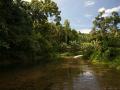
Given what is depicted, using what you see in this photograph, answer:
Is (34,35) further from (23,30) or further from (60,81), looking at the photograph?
(60,81)

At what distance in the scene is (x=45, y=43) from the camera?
172 ft

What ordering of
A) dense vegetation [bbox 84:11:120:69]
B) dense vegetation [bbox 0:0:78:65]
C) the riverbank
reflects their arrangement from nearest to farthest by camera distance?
1. dense vegetation [bbox 0:0:78:65]
2. the riverbank
3. dense vegetation [bbox 84:11:120:69]

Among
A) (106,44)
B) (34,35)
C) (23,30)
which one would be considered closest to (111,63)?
(106,44)

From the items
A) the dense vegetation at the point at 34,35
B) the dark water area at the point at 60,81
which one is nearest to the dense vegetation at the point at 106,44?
the dense vegetation at the point at 34,35

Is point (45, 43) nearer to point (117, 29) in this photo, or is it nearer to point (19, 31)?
point (19, 31)

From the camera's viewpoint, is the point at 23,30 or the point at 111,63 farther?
the point at 111,63

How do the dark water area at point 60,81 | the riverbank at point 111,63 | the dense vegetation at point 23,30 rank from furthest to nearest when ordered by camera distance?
1. the riverbank at point 111,63
2. the dense vegetation at point 23,30
3. the dark water area at point 60,81

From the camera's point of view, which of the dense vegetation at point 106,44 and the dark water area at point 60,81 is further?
the dense vegetation at point 106,44

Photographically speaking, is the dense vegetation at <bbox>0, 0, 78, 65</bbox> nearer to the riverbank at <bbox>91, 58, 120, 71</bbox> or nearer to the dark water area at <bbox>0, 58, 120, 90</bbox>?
the dark water area at <bbox>0, 58, 120, 90</bbox>

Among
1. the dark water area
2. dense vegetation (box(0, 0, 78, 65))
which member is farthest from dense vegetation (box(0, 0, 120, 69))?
the dark water area

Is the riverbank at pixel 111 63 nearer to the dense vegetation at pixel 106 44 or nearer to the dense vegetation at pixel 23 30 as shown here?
the dense vegetation at pixel 106 44

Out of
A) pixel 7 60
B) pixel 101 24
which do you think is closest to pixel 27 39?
pixel 7 60

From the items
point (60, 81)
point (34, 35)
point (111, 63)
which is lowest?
point (111, 63)

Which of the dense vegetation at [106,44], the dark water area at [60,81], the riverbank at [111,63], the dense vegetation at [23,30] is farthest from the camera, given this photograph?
the dense vegetation at [106,44]
